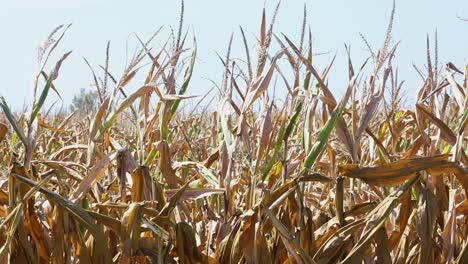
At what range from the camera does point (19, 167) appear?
1480 millimetres

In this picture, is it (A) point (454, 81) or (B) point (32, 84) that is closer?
(B) point (32, 84)

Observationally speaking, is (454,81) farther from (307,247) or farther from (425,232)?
(307,247)

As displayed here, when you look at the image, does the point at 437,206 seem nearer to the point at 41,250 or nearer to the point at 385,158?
the point at 385,158

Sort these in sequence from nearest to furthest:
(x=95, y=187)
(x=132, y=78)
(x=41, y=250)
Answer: (x=41, y=250) → (x=95, y=187) → (x=132, y=78)

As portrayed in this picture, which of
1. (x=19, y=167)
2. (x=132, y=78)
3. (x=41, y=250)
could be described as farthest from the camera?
(x=132, y=78)

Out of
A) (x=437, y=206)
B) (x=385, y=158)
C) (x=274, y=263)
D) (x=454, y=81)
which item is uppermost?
(x=454, y=81)

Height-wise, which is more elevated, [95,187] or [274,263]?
[95,187]

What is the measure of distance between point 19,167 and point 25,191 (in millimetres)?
75

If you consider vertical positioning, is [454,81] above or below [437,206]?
above

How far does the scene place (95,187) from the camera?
5.57ft

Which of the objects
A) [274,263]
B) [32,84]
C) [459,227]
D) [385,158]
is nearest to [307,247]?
[274,263]

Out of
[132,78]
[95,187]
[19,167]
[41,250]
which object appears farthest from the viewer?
[132,78]

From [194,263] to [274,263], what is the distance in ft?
0.63

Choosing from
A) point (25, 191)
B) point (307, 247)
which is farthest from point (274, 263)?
point (25, 191)
